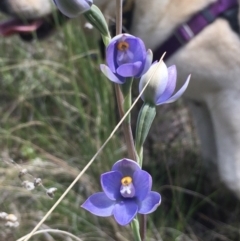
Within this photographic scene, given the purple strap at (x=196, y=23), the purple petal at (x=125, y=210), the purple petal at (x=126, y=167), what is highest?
the purple petal at (x=126, y=167)

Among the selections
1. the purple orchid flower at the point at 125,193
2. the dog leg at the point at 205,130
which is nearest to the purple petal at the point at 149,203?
the purple orchid flower at the point at 125,193

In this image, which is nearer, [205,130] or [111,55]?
[111,55]

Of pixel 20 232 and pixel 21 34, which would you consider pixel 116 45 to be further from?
pixel 21 34

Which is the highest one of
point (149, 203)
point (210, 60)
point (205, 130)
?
point (149, 203)

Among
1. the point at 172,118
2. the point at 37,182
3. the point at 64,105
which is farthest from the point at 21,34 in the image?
the point at 37,182

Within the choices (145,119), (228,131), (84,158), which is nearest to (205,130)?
(228,131)

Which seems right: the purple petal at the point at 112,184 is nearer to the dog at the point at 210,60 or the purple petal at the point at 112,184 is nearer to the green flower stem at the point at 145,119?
the green flower stem at the point at 145,119

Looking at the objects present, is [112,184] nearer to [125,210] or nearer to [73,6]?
[125,210]

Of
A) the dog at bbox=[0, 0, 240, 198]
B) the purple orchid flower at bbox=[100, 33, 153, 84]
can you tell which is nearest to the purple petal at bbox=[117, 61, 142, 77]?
the purple orchid flower at bbox=[100, 33, 153, 84]
